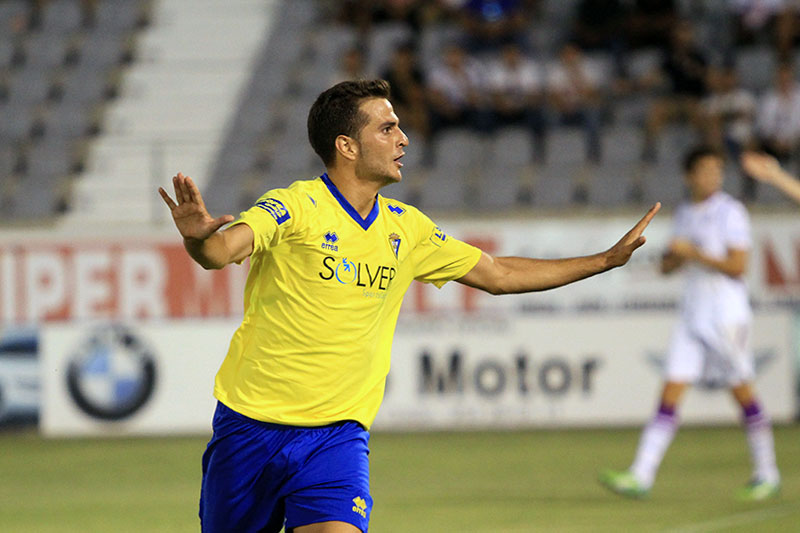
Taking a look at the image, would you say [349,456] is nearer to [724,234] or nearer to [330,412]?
[330,412]

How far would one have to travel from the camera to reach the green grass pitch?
336 inches

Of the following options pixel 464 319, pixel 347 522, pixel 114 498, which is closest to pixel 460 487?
pixel 114 498

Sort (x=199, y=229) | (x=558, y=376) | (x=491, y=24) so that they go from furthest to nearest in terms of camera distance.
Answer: (x=491, y=24)
(x=558, y=376)
(x=199, y=229)

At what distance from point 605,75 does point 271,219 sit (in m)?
13.2

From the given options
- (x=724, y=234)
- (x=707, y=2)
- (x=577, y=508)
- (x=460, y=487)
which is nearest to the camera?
(x=577, y=508)

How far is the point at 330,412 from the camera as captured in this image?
4.84 m

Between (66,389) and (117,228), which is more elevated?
(117,228)

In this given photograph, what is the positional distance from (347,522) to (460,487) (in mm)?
5711

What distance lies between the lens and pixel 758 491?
938cm

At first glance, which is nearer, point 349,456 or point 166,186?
point 349,456

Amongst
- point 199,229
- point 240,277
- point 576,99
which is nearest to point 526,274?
point 199,229

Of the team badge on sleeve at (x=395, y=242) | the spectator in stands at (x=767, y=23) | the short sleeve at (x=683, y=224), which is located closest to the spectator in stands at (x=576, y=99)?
the spectator in stands at (x=767, y=23)

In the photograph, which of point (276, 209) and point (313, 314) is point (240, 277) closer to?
point (313, 314)

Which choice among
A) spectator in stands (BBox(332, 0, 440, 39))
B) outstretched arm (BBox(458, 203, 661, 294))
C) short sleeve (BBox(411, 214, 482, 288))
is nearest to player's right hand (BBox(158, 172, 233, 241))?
short sleeve (BBox(411, 214, 482, 288))
